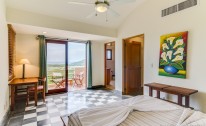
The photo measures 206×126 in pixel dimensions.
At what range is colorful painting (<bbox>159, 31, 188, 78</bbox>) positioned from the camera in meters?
2.71

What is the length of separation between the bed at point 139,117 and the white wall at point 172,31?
1285 millimetres

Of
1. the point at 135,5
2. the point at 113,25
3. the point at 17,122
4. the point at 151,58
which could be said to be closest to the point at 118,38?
the point at 113,25

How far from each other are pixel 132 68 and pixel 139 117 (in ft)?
11.0

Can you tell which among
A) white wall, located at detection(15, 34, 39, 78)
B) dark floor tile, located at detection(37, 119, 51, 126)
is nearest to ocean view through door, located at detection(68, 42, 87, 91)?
white wall, located at detection(15, 34, 39, 78)

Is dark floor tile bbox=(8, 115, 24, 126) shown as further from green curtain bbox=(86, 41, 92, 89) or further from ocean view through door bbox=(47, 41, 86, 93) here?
green curtain bbox=(86, 41, 92, 89)

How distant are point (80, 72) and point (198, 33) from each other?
4.71 meters

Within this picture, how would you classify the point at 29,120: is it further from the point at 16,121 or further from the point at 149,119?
the point at 149,119

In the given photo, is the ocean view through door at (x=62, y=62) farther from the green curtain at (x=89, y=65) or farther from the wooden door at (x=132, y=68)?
the wooden door at (x=132, y=68)

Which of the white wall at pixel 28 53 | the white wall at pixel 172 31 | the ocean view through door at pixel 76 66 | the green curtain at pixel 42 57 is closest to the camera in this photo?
the white wall at pixel 172 31

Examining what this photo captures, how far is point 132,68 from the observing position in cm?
474

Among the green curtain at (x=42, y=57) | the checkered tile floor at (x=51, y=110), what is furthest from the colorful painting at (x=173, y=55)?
the green curtain at (x=42, y=57)

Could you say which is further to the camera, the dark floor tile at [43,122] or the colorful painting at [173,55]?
the colorful painting at [173,55]

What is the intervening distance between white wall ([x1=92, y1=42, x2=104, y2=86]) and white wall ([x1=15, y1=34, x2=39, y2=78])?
7.83 ft

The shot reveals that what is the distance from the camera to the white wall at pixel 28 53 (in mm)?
4078
